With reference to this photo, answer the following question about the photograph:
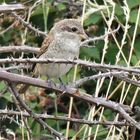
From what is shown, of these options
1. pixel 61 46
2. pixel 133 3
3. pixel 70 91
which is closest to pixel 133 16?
pixel 133 3

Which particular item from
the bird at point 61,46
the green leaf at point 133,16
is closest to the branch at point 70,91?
the bird at point 61,46

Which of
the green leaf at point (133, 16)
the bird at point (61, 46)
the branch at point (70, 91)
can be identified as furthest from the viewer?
the green leaf at point (133, 16)

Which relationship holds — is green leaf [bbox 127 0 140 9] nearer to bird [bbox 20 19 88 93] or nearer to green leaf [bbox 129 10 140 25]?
green leaf [bbox 129 10 140 25]

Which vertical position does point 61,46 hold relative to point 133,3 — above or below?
below

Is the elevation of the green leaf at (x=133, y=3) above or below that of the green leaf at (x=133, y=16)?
above

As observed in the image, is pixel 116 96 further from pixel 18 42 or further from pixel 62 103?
pixel 18 42

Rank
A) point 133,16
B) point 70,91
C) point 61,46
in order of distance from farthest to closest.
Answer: point 133,16 → point 61,46 → point 70,91

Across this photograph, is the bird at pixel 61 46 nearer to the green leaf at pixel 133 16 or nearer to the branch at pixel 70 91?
the green leaf at pixel 133 16

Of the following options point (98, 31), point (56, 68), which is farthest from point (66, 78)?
point (98, 31)

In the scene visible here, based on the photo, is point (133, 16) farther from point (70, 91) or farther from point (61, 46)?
point (70, 91)
